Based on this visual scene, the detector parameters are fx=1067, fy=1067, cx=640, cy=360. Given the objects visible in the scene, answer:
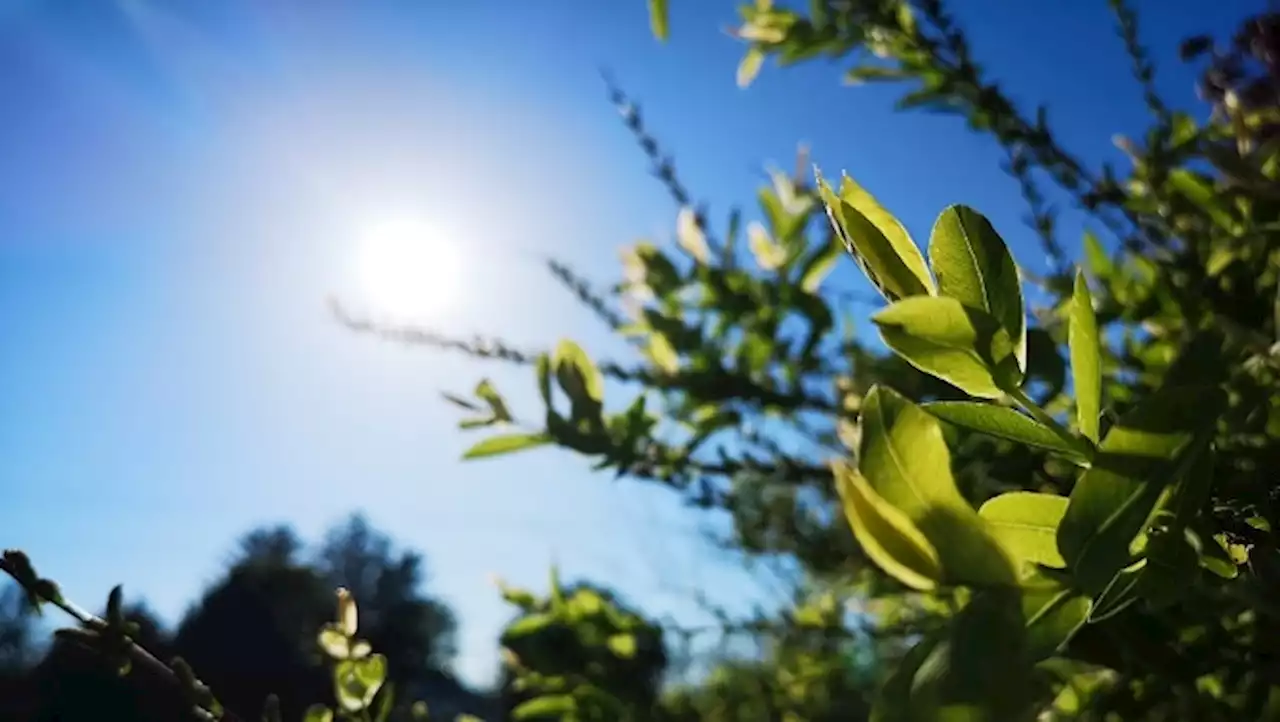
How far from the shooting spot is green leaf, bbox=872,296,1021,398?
0.31 m

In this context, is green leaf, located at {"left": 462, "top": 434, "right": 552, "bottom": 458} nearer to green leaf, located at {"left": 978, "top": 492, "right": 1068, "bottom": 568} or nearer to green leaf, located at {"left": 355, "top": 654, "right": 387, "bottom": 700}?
green leaf, located at {"left": 355, "top": 654, "right": 387, "bottom": 700}

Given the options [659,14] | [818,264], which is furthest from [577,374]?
[818,264]

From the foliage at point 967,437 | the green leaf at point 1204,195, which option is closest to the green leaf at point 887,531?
the foliage at point 967,437

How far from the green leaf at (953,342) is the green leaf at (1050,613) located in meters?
0.07

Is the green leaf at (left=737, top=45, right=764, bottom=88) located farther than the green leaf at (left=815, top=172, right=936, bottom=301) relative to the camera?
Yes

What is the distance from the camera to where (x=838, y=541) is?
1.28m

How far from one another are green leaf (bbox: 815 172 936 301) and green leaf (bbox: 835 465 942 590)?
9 centimetres

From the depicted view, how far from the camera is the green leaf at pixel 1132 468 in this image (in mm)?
269

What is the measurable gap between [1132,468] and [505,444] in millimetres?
688

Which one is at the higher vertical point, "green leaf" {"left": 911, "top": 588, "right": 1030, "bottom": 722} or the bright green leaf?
the bright green leaf

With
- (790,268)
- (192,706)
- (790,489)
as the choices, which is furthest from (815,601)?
(192,706)

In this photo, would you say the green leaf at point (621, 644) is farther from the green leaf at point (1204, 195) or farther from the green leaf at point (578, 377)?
the green leaf at point (1204, 195)

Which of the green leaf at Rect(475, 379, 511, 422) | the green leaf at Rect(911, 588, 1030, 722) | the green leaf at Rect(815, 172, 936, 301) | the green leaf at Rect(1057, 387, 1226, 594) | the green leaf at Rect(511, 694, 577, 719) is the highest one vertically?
the green leaf at Rect(475, 379, 511, 422)

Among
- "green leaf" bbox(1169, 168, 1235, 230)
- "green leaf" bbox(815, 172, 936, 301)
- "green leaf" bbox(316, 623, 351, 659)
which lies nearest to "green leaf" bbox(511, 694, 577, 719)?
"green leaf" bbox(316, 623, 351, 659)
